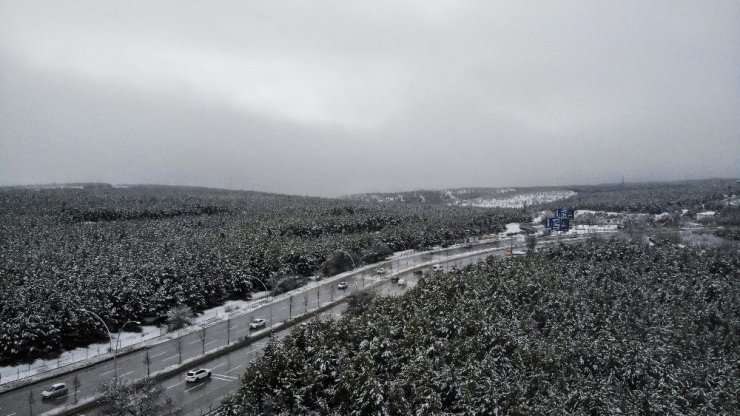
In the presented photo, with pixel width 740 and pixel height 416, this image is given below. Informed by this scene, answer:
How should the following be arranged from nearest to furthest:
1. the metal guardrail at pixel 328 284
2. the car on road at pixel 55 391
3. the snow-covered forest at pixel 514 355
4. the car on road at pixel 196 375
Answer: the snow-covered forest at pixel 514 355 < the car on road at pixel 55 391 < the car on road at pixel 196 375 < the metal guardrail at pixel 328 284

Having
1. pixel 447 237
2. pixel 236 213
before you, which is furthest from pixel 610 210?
pixel 236 213

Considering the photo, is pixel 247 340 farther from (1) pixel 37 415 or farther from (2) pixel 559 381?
(2) pixel 559 381

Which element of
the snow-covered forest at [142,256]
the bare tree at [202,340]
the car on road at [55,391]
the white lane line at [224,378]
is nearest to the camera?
the car on road at [55,391]

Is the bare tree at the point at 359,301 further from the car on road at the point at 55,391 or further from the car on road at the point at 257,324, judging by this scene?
the car on road at the point at 55,391

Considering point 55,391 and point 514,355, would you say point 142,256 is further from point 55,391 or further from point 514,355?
point 514,355

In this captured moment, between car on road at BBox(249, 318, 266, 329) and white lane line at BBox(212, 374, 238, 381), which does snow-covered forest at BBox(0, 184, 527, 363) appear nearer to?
car on road at BBox(249, 318, 266, 329)

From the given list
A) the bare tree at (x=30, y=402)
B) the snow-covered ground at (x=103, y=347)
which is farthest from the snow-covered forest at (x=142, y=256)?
the bare tree at (x=30, y=402)

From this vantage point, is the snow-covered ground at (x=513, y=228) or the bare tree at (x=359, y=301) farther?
the snow-covered ground at (x=513, y=228)
